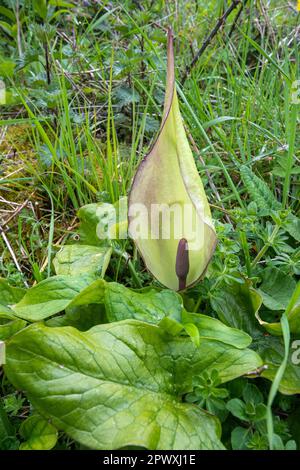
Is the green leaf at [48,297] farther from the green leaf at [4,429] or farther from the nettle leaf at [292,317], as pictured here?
the nettle leaf at [292,317]

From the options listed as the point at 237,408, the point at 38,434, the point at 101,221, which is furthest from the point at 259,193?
the point at 38,434

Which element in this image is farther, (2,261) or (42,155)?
(42,155)

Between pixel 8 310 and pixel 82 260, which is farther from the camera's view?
pixel 82 260

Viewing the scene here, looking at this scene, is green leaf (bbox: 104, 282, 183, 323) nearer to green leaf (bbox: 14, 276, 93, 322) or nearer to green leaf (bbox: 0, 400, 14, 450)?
green leaf (bbox: 14, 276, 93, 322)

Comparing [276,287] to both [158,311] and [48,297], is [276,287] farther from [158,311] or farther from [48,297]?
[48,297]
